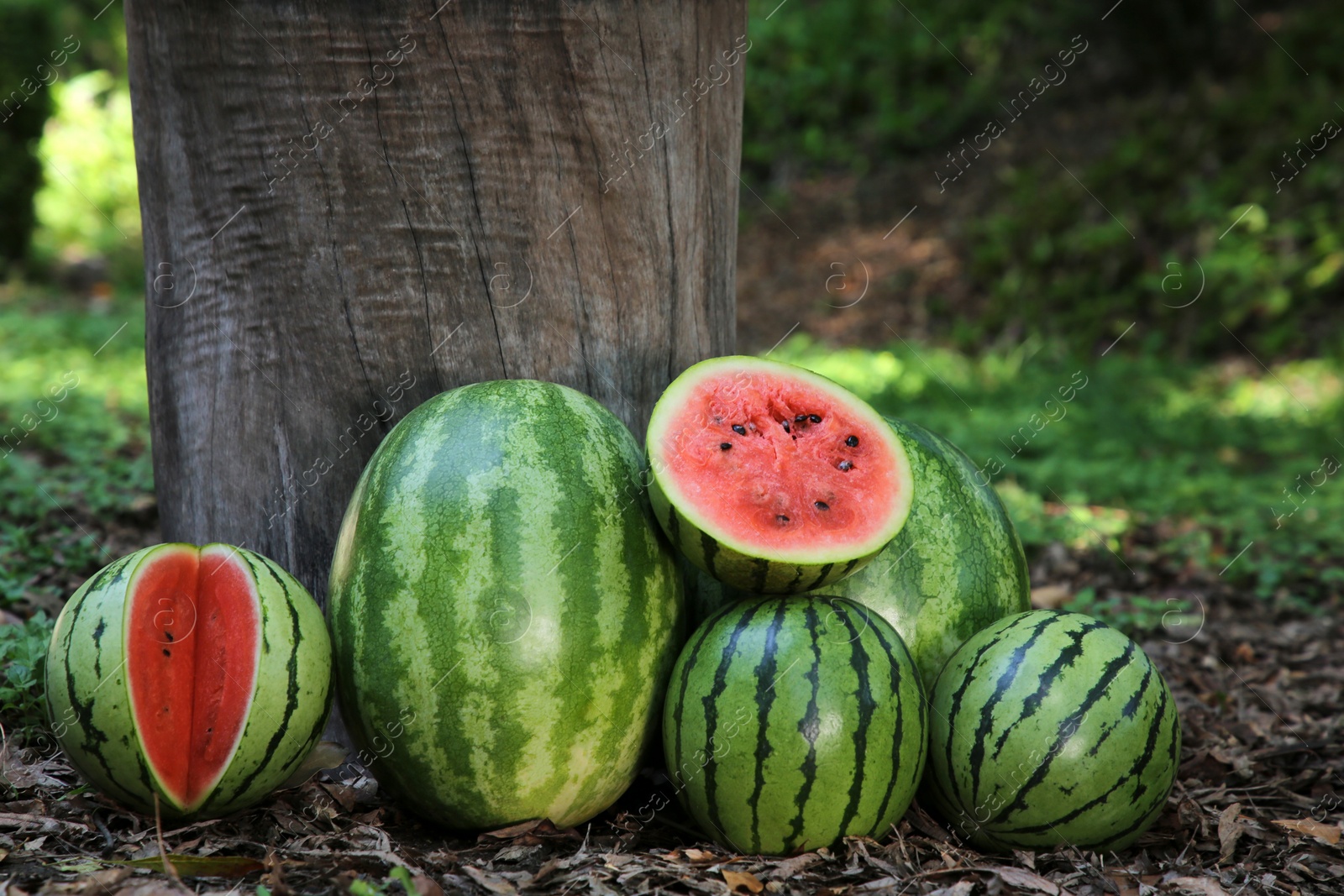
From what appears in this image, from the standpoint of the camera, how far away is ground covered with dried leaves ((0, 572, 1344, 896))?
199 centimetres

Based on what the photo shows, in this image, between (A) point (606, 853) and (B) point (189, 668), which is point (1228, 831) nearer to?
(A) point (606, 853)

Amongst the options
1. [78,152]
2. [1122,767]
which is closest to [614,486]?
[1122,767]

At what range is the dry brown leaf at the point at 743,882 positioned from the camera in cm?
205

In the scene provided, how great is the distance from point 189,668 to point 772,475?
1.30 metres

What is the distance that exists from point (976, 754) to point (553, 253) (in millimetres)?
1580

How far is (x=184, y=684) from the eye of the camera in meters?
2.15

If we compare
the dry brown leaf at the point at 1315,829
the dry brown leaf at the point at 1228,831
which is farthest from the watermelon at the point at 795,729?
the dry brown leaf at the point at 1315,829

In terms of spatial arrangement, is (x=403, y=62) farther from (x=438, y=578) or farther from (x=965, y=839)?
(x=965, y=839)

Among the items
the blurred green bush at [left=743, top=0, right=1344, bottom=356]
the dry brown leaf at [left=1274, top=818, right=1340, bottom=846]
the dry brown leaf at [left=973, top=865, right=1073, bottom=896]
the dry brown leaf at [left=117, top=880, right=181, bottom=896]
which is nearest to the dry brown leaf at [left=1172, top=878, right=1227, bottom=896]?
the dry brown leaf at [left=973, top=865, right=1073, bottom=896]

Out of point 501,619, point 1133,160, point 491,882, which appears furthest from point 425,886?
point 1133,160

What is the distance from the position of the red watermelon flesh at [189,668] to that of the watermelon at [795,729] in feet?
2.99

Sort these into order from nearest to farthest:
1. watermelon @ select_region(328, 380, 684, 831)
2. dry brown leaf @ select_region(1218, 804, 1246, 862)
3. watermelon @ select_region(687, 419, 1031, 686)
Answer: watermelon @ select_region(328, 380, 684, 831) → dry brown leaf @ select_region(1218, 804, 1246, 862) → watermelon @ select_region(687, 419, 1031, 686)

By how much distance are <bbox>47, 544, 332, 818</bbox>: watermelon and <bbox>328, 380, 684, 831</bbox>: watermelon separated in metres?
0.18

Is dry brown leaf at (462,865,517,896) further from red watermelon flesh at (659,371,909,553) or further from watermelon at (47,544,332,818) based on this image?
red watermelon flesh at (659,371,909,553)
